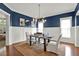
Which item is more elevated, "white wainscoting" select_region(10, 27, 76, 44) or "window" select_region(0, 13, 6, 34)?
"window" select_region(0, 13, 6, 34)


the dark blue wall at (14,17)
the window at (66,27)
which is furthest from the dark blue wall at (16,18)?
the window at (66,27)

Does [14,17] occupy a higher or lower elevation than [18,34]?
higher

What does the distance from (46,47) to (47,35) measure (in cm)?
43

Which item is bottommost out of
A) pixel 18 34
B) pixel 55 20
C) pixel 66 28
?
pixel 18 34

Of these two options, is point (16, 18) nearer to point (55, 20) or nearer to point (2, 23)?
point (2, 23)

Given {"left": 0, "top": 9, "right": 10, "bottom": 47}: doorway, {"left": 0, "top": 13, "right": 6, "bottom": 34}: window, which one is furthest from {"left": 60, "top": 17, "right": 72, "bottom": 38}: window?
{"left": 0, "top": 13, "right": 6, "bottom": 34}: window

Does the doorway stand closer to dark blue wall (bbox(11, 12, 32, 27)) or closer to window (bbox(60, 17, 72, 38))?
dark blue wall (bbox(11, 12, 32, 27))

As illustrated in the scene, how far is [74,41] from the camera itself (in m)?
2.90

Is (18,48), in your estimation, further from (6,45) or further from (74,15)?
(74,15)

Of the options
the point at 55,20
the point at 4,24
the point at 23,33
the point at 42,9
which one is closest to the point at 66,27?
the point at 55,20

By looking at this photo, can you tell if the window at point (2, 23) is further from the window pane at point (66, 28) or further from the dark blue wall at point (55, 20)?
the window pane at point (66, 28)

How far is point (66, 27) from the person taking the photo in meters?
2.87

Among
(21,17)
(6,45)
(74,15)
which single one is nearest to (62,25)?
(74,15)

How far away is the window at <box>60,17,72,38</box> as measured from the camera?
9.19 feet
